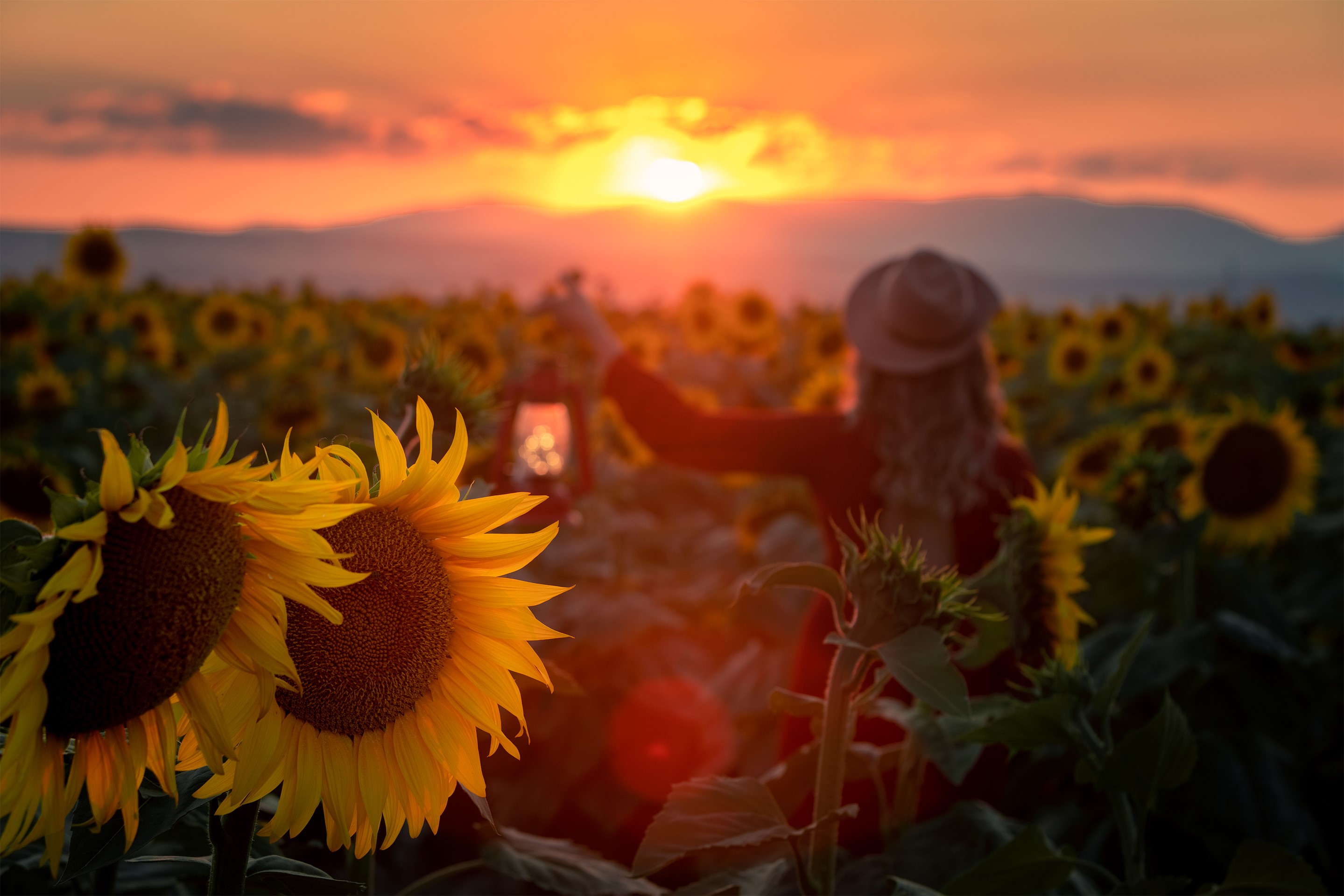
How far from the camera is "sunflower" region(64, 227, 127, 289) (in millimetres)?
8586

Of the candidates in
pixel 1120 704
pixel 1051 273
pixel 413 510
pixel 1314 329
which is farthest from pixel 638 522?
pixel 1051 273

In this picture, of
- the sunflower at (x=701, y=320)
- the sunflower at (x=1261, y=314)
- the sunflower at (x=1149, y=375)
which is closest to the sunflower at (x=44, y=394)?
the sunflower at (x=701, y=320)

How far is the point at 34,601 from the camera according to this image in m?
0.66

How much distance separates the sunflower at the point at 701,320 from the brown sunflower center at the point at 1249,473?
674 cm

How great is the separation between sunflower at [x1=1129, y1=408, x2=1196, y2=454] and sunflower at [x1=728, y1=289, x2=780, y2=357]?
5659 millimetres

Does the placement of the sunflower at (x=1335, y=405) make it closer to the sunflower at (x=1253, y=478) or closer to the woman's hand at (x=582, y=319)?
the sunflower at (x=1253, y=478)

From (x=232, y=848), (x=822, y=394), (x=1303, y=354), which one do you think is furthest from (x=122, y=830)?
(x=1303, y=354)

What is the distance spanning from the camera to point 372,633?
84 cm

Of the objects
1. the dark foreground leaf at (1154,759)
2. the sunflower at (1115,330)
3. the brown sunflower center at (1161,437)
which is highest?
the sunflower at (1115,330)

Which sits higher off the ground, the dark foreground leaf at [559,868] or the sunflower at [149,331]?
the sunflower at [149,331]

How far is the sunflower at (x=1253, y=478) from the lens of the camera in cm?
384

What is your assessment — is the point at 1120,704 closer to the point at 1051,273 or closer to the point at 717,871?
the point at 717,871

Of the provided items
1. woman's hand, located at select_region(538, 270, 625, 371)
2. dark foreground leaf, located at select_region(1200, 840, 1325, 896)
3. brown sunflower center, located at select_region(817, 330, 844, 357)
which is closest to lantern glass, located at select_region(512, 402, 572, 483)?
woman's hand, located at select_region(538, 270, 625, 371)

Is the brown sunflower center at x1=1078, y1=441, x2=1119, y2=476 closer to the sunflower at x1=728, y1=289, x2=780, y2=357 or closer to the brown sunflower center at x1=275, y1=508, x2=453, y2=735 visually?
the brown sunflower center at x1=275, y1=508, x2=453, y2=735
